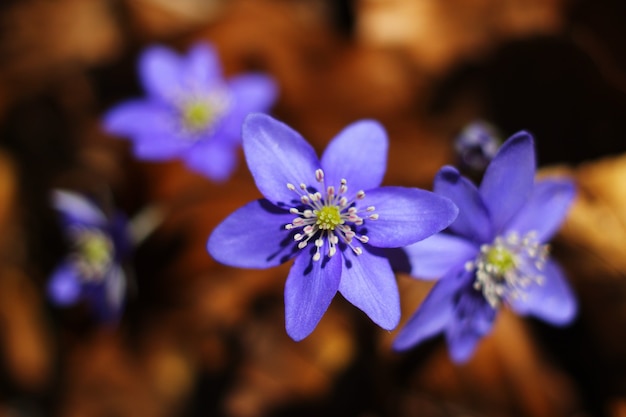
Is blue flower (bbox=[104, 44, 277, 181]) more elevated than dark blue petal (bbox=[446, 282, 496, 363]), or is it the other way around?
blue flower (bbox=[104, 44, 277, 181])

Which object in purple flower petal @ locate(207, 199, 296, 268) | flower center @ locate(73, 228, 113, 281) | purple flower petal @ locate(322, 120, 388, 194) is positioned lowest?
flower center @ locate(73, 228, 113, 281)

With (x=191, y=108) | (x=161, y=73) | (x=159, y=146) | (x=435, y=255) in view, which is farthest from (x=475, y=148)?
(x=161, y=73)

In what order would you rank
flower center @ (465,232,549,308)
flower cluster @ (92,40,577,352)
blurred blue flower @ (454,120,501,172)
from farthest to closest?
blurred blue flower @ (454,120,501,172) < flower center @ (465,232,549,308) < flower cluster @ (92,40,577,352)

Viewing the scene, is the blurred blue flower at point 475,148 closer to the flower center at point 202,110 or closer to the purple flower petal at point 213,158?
the purple flower petal at point 213,158

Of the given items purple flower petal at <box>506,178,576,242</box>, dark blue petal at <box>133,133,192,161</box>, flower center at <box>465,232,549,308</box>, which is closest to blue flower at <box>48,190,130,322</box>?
dark blue petal at <box>133,133,192,161</box>

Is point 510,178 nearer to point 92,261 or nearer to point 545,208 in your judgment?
Result: point 545,208

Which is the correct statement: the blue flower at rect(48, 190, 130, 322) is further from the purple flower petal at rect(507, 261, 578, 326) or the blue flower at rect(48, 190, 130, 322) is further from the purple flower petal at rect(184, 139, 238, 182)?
the purple flower petal at rect(507, 261, 578, 326)

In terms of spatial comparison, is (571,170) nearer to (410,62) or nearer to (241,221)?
(410,62)
